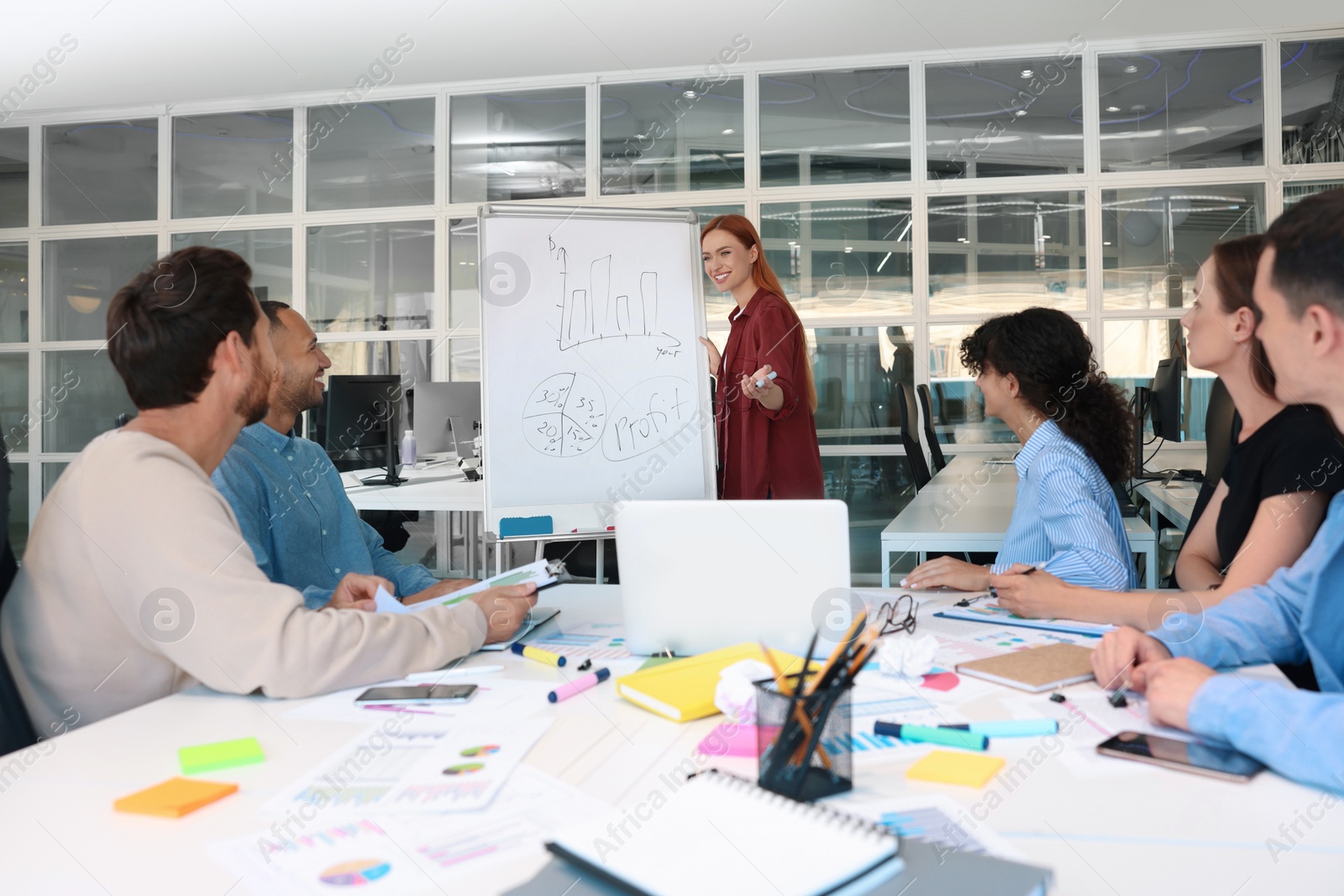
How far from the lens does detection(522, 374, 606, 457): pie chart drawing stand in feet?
9.84

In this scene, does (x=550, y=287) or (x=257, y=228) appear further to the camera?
(x=257, y=228)

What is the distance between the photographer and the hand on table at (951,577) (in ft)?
6.36

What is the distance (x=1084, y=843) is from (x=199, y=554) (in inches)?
44.5

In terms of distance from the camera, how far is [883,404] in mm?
6184

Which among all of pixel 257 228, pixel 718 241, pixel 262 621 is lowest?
pixel 262 621

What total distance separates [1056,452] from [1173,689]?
101 centimetres

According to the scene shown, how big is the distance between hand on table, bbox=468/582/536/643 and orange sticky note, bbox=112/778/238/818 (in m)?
0.59

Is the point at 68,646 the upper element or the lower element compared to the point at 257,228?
lower

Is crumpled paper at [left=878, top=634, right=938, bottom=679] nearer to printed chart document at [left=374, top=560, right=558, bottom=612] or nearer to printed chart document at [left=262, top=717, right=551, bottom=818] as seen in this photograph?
printed chart document at [left=262, top=717, right=551, bottom=818]

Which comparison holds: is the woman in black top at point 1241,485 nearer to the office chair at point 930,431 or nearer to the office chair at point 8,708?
the office chair at point 8,708

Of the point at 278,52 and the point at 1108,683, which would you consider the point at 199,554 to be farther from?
the point at 278,52

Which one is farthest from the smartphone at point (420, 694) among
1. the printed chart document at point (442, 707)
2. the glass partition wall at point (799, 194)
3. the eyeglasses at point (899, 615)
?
the glass partition wall at point (799, 194)

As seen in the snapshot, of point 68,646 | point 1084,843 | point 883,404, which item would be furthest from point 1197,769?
point 883,404

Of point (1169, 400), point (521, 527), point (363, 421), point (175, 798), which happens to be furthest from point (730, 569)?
point (363, 421)
